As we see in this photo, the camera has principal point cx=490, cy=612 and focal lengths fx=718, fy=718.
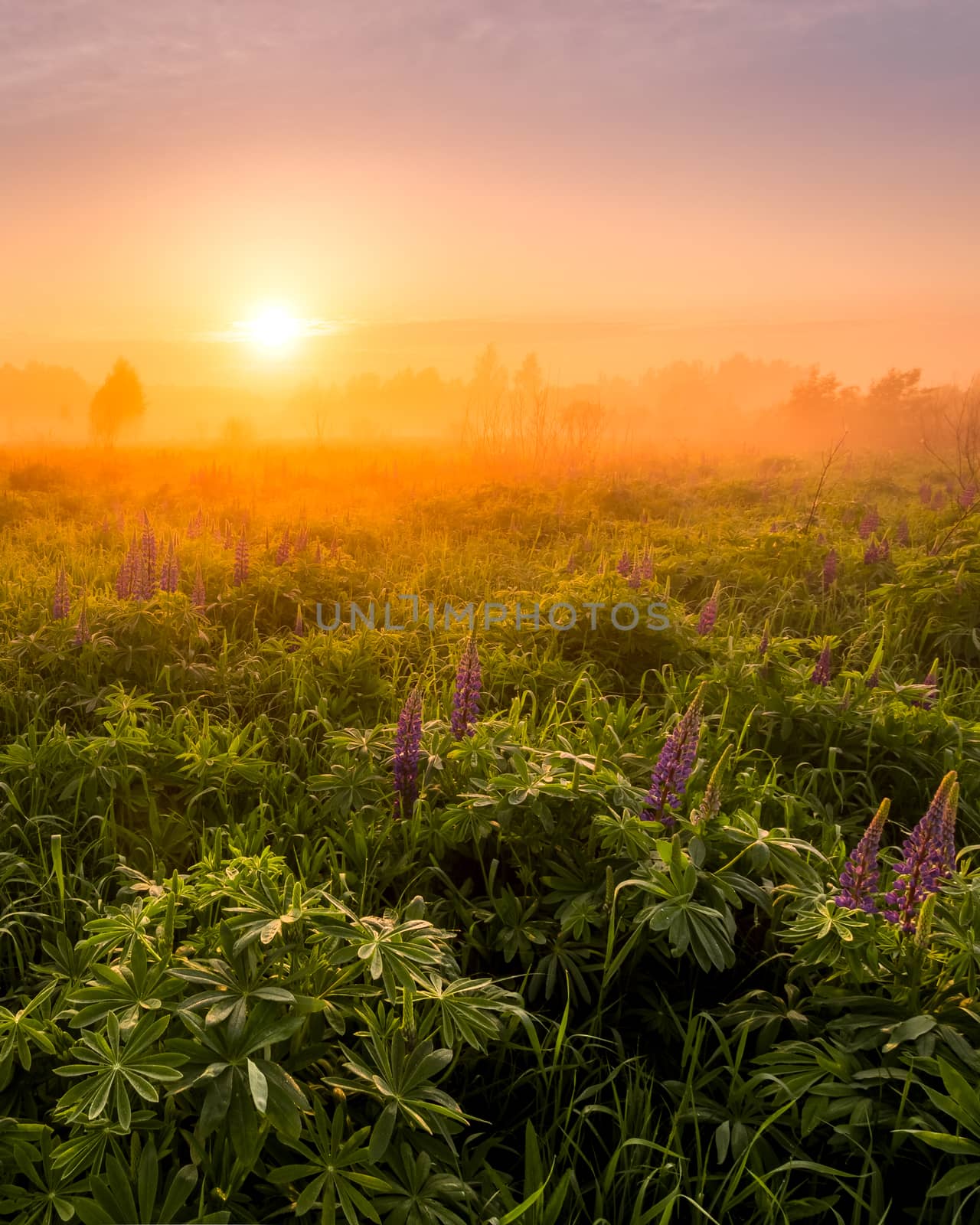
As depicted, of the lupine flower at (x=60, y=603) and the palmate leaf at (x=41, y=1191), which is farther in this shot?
the lupine flower at (x=60, y=603)

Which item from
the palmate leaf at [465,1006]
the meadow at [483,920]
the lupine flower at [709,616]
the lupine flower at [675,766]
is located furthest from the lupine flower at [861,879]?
the lupine flower at [709,616]

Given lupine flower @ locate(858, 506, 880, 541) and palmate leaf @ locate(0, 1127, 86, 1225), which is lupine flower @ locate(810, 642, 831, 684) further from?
lupine flower @ locate(858, 506, 880, 541)

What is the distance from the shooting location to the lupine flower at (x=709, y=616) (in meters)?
4.39

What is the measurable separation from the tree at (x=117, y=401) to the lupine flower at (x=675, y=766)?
53029 millimetres

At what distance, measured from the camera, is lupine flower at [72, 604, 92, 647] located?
406 centimetres

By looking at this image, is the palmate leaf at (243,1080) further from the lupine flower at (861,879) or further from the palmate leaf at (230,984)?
the lupine flower at (861,879)

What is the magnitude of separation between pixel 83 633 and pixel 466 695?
101 inches

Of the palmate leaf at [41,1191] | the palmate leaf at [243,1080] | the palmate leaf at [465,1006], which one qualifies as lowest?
the palmate leaf at [41,1191]

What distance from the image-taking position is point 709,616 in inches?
177

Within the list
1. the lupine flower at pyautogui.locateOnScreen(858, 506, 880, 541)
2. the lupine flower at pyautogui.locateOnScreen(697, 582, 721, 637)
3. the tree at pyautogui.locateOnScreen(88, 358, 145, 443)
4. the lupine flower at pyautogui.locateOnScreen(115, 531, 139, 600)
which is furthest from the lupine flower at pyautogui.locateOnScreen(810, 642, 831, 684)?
the tree at pyautogui.locateOnScreen(88, 358, 145, 443)

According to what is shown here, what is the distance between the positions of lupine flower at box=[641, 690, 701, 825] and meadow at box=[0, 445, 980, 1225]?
0.04 feet

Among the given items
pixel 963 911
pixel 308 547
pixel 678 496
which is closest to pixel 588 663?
pixel 963 911

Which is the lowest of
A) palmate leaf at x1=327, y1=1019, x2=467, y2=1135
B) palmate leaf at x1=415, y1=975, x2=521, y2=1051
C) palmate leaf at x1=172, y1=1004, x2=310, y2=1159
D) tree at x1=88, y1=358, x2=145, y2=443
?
palmate leaf at x1=327, y1=1019, x2=467, y2=1135

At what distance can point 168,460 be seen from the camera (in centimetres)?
1741
